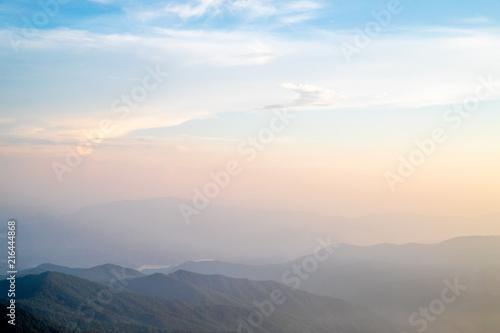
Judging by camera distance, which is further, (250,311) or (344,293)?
(344,293)

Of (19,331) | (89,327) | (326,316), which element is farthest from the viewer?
(326,316)

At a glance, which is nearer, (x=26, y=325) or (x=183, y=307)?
(x=26, y=325)

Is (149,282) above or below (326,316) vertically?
above

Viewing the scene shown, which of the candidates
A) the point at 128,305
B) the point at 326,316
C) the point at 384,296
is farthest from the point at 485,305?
the point at 128,305

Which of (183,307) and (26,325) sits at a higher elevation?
(183,307)

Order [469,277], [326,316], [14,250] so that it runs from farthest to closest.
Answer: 1. [469,277]
2. [326,316]
3. [14,250]

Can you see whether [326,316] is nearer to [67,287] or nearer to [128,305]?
[128,305]

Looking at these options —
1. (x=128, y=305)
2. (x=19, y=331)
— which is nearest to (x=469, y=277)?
(x=128, y=305)

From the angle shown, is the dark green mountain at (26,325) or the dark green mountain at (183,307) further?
the dark green mountain at (183,307)

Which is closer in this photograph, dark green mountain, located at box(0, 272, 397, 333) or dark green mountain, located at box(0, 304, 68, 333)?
dark green mountain, located at box(0, 304, 68, 333)

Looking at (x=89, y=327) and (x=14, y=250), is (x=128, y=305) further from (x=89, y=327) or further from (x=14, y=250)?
(x=14, y=250)
